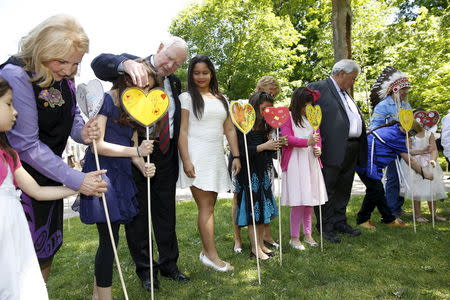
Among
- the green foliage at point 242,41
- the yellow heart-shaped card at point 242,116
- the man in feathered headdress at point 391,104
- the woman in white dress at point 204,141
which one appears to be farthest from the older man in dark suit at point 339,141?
the green foliage at point 242,41

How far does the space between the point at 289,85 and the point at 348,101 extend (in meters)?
15.4

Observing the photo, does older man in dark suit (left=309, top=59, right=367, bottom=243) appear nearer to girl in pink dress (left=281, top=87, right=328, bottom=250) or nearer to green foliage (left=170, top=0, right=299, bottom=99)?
girl in pink dress (left=281, top=87, right=328, bottom=250)

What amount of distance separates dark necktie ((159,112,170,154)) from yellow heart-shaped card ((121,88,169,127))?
1.11 feet

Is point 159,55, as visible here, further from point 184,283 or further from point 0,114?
point 184,283

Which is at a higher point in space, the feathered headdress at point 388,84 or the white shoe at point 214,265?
the feathered headdress at point 388,84

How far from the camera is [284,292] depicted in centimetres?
306

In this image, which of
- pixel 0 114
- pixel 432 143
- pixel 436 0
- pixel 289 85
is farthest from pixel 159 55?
pixel 436 0

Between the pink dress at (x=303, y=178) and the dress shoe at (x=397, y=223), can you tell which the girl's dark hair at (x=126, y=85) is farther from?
the dress shoe at (x=397, y=223)

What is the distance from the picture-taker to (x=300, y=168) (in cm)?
431

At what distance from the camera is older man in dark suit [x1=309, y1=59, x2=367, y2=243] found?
4602mm

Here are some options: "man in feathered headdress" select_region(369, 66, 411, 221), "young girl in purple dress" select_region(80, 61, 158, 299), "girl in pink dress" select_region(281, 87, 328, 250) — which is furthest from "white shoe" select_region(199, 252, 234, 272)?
"man in feathered headdress" select_region(369, 66, 411, 221)

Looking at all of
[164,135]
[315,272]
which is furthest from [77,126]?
[315,272]

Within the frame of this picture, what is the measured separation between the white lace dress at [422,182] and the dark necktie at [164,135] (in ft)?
12.2

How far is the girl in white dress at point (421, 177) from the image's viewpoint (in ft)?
17.7
